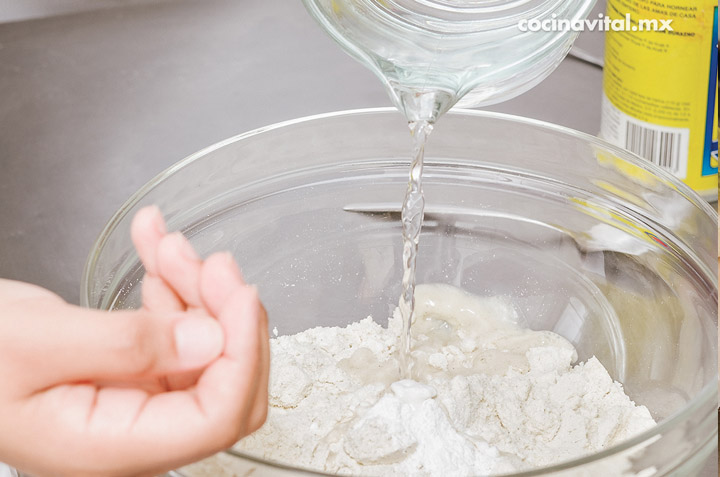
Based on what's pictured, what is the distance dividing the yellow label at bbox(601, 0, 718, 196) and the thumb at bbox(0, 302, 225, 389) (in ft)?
1.77

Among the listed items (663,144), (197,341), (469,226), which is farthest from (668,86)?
(197,341)

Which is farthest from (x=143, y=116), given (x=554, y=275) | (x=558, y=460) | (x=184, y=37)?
(x=558, y=460)

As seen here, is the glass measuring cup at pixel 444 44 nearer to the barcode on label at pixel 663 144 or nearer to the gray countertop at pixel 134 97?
the barcode on label at pixel 663 144

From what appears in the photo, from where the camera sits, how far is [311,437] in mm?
677

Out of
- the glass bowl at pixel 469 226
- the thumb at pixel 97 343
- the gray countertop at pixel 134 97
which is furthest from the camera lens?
the gray countertop at pixel 134 97

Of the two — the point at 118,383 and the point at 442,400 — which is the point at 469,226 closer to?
the point at 442,400

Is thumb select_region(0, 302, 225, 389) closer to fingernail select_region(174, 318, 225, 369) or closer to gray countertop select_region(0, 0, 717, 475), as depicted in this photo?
fingernail select_region(174, 318, 225, 369)

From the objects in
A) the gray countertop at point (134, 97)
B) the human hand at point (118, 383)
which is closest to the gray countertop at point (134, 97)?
the gray countertop at point (134, 97)

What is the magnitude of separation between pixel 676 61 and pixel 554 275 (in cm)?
22

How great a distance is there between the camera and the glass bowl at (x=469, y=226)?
0.76m

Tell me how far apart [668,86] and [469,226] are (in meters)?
0.22

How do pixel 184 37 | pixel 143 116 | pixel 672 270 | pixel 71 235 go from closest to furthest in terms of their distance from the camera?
1. pixel 672 270
2. pixel 71 235
3. pixel 143 116
4. pixel 184 37

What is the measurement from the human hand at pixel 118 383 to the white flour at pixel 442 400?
197 mm

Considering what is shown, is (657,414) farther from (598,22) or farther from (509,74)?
(598,22)
